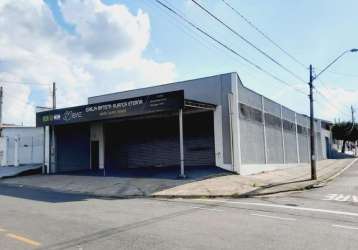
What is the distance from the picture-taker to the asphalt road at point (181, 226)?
738 centimetres

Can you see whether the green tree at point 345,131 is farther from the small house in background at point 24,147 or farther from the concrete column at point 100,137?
the small house in background at point 24,147

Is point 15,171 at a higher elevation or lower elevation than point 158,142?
lower

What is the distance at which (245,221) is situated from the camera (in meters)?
9.95

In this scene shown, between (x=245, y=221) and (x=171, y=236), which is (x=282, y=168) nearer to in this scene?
(x=245, y=221)

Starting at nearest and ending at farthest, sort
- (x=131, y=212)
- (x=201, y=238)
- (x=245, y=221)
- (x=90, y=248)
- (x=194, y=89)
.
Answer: (x=90, y=248) → (x=201, y=238) → (x=245, y=221) → (x=131, y=212) → (x=194, y=89)

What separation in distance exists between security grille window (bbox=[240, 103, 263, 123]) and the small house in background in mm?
19875

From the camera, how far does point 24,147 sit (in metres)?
36.9

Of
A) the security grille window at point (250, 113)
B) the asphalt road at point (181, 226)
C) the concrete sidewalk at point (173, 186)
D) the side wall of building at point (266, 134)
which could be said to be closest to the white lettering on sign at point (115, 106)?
the concrete sidewalk at point (173, 186)

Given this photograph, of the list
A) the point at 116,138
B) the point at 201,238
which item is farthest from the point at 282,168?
the point at 201,238

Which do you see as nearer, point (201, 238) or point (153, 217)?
point (201, 238)

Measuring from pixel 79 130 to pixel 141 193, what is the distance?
18.1 meters

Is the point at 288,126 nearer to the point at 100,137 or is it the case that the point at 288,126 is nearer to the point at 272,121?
the point at 272,121

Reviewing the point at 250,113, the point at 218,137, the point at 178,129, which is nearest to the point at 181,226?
the point at 218,137

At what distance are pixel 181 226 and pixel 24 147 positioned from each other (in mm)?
31471
